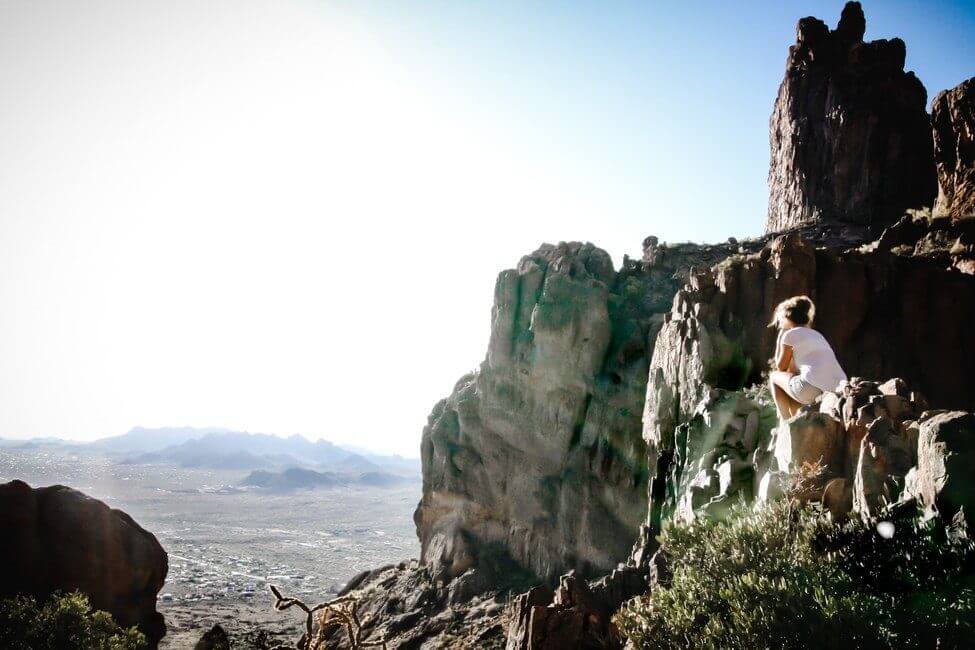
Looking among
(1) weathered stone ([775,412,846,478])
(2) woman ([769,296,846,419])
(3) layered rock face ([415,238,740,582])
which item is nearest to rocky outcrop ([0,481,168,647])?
(3) layered rock face ([415,238,740,582])

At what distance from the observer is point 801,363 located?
407 inches

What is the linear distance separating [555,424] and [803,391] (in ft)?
105

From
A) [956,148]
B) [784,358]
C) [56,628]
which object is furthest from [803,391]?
[956,148]

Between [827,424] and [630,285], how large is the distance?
114 ft

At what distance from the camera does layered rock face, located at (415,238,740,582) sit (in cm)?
3762

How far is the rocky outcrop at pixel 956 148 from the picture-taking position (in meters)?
33.9

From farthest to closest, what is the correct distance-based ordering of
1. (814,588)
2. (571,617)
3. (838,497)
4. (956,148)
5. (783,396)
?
(956,148) → (571,617) → (783,396) → (838,497) → (814,588)

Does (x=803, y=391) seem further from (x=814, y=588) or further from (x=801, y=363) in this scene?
(x=814, y=588)

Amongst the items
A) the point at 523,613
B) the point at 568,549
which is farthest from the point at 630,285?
the point at 523,613

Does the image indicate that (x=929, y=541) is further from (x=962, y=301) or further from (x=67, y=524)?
(x=67, y=524)

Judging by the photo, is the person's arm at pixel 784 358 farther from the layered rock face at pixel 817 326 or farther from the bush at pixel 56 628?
the bush at pixel 56 628

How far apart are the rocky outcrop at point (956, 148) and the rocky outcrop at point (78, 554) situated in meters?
49.4

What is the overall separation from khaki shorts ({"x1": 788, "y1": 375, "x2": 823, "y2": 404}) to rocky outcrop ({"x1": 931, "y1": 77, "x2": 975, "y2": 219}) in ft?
99.2

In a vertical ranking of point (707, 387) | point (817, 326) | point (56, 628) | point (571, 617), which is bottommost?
point (56, 628)
